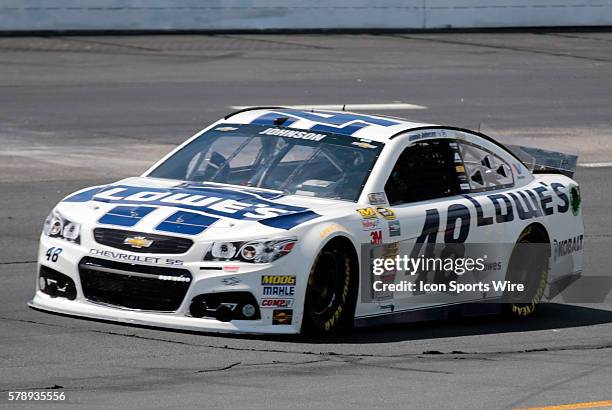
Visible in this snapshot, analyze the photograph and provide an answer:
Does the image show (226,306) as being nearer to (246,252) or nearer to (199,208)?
(246,252)

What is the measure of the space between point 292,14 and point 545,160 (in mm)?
22938

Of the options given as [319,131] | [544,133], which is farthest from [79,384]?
[544,133]

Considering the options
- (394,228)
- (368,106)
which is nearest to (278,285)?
(394,228)

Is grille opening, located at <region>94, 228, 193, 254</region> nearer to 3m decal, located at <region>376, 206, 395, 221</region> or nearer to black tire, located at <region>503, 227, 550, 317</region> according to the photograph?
3m decal, located at <region>376, 206, 395, 221</region>

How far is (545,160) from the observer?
1141cm

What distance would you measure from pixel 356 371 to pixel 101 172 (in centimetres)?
881

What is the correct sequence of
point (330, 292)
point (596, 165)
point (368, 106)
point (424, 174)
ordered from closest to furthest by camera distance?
1. point (330, 292)
2. point (424, 174)
3. point (596, 165)
4. point (368, 106)

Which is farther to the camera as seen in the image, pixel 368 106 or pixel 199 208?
pixel 368 106

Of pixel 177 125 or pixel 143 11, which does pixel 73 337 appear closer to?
pixel 177 125

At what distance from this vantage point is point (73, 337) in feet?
27.7

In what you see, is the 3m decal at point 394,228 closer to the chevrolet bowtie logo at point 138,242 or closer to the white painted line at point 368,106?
the chevrolet bowtie logo at point 138,242

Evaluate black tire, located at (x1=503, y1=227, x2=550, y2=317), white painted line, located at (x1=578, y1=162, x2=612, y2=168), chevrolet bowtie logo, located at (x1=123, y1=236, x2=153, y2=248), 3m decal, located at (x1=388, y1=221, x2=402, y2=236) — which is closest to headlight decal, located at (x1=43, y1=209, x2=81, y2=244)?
chevrolet bowtie logo, located at (x1=123, y1=236, x2=153, y2=248)

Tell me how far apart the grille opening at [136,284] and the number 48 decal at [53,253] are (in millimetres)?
239

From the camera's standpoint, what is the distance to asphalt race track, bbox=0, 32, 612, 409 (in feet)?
24.7
